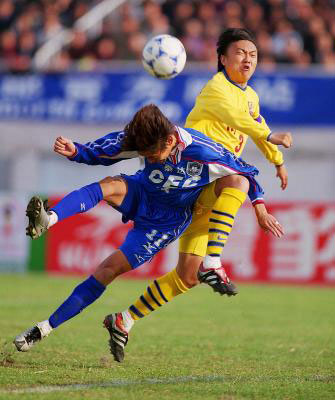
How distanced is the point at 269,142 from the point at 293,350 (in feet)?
6.90

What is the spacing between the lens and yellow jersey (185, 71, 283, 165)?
7.01 meters

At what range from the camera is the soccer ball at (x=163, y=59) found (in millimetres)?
7855

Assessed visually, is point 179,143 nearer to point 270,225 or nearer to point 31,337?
point 270,225

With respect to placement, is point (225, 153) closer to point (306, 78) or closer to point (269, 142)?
point (269, 142)

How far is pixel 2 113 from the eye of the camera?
1969cm

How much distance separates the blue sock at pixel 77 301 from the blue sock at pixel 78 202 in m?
0.77

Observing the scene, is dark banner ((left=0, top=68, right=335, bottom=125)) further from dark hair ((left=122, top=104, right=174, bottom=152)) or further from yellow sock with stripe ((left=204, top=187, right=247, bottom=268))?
dark hair ((left=122, top=104, right=174, bottom=152))

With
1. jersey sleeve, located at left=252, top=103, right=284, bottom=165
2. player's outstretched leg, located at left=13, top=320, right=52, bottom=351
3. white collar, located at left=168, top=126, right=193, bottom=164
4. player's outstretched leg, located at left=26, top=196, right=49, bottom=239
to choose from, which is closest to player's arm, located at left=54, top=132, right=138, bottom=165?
white collar, located at left=168, top=126, right=193, bottom=164

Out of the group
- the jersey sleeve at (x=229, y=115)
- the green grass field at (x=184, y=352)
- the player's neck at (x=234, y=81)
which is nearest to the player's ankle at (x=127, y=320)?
the green grass field at (x=184, y=352)

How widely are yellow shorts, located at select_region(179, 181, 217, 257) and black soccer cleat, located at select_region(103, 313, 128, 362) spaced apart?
2.54 ft

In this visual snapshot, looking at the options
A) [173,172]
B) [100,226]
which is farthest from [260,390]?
[100,226]

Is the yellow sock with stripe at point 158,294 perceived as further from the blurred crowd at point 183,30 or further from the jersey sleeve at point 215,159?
the blurred crowd at point 183,30

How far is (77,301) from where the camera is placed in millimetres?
6969

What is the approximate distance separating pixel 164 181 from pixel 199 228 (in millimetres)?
659
